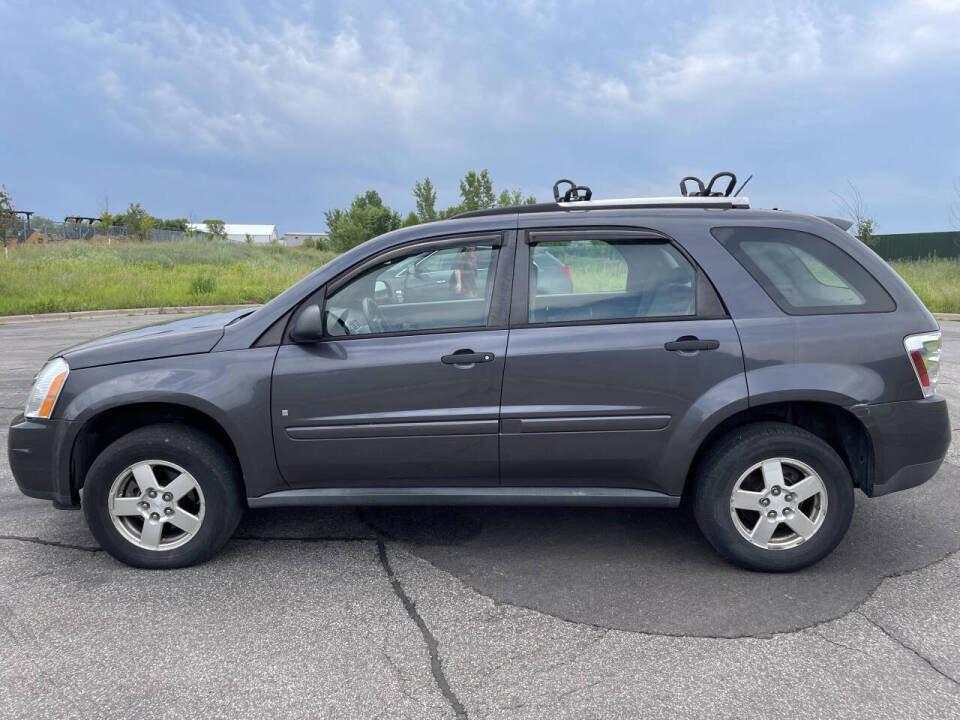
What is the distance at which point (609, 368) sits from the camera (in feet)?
11.8

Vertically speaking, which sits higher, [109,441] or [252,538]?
[109,441]

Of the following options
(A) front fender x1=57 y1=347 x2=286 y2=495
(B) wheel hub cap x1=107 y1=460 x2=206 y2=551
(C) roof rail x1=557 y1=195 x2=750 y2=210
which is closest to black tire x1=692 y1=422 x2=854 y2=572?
(C) roof rail x1=557 y1=195 x2=750 y2=210

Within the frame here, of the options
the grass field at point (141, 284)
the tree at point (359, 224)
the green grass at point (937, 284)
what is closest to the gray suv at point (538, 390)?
the green grass at point (937, 284)

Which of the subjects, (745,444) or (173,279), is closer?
(745,444)

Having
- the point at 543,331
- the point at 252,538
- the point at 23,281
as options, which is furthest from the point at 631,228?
the point at 23,281

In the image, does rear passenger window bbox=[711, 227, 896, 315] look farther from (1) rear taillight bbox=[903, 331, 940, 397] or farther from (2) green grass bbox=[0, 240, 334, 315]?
(2) green grass bbox=[0, 240, 334, 315]

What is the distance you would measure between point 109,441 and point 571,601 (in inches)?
97.6

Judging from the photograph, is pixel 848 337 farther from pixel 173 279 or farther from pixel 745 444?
pixel 173 279

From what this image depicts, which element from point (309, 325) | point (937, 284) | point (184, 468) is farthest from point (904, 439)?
point (937, 284)

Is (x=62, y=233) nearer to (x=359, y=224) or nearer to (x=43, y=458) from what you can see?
(x=359, y=224)

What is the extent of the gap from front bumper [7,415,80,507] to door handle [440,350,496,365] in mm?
1853

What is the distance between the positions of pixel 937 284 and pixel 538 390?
22795 millimetres

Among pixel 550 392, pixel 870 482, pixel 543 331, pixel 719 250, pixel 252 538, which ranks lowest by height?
pixel 252 538

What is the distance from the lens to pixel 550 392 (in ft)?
11.9
